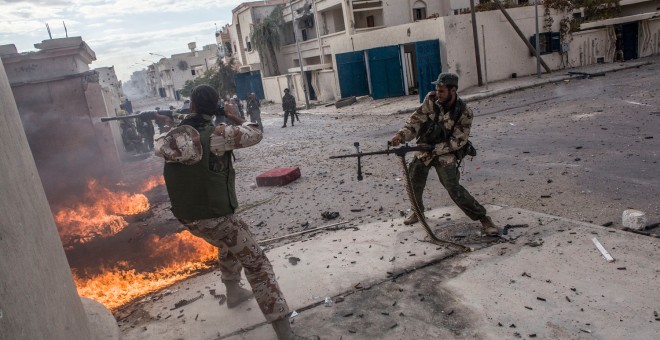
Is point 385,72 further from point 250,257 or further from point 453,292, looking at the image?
point 250,257

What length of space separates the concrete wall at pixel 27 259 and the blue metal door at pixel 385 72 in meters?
18.7

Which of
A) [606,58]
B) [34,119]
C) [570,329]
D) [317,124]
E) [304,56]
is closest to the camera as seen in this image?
[570,329]

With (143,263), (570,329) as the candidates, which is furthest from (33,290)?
(143,263)

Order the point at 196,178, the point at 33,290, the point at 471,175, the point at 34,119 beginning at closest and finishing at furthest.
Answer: the point at 33,290 → the point at 196,178 → the point at 471,175 → the point at 34,119

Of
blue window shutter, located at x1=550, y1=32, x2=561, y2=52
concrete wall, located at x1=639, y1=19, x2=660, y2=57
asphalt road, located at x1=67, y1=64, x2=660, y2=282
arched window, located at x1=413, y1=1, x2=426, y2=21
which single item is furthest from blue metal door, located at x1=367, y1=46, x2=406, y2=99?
concrete wall, located at x1=639, y1=19, x2=660, y2=57

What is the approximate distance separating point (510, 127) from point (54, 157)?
399 inches

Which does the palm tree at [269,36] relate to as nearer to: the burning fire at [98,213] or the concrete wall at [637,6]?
the concrete wall at [637,6]

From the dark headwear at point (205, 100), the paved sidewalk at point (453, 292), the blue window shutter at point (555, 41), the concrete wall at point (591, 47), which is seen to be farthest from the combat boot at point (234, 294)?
the concrete wall at point (591, 47)

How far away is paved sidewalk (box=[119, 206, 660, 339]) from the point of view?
2818 millimetres

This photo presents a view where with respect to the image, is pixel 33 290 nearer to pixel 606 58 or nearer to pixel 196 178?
pixel 196 178

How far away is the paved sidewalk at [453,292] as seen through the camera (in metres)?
2.82

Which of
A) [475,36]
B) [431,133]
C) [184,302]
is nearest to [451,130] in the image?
[431,133]

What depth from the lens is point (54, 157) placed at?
380 inches

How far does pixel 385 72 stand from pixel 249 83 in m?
19.2
